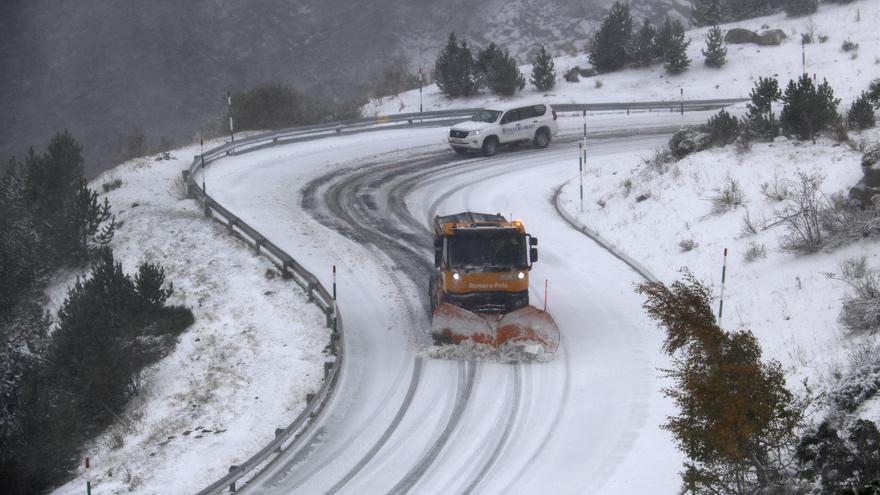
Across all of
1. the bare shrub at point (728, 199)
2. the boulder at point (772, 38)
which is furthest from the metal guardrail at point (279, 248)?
the bare shrub at point (728, 199)

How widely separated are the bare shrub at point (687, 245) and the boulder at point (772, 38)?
79.4ft

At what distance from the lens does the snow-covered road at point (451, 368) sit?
40.4 ft

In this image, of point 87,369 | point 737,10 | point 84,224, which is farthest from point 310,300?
point 737,10

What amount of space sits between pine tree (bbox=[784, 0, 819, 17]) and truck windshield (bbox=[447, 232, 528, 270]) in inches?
1316

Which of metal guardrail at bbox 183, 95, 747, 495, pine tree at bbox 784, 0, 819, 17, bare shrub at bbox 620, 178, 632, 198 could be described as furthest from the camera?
pine tree at bbox 784, 0, 819, 17

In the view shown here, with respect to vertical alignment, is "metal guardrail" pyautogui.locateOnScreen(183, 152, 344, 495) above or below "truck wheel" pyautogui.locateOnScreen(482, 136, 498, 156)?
below

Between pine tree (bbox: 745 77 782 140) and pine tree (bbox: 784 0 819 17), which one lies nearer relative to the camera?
pine tree (bbox: 745 77 782 140)

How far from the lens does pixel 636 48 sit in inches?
1613

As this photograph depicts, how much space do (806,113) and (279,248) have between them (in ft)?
42.5

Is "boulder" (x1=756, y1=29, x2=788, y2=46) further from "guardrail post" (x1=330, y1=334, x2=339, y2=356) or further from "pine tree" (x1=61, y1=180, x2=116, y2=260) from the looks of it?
"guardrail post" (x1=330, y1=334, x2=339, y2=356)

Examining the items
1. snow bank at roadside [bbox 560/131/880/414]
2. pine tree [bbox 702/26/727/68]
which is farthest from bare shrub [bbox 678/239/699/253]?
pine tree [bbox 702/26/727/68]

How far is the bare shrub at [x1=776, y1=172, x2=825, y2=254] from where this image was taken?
16.7 metres

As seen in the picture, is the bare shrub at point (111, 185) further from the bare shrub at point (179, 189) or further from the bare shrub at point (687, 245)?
the bare shrub at point (687, 245)

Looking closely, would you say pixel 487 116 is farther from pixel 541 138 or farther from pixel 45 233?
pixel 45 233
